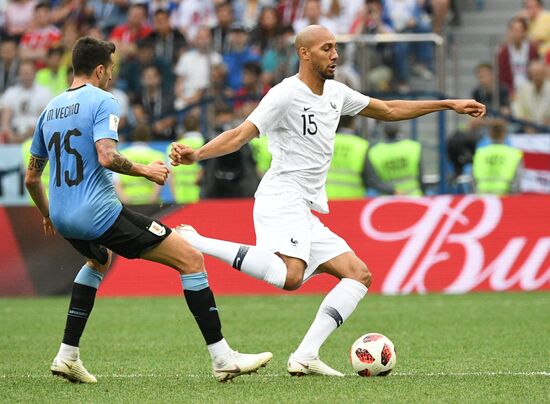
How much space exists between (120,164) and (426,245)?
8.48 meters

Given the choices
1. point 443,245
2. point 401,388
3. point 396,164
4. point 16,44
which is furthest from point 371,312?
point 16,44

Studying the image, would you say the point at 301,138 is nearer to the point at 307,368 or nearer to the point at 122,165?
the point at 122,165

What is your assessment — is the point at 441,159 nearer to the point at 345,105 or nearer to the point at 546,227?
the point at 546,227

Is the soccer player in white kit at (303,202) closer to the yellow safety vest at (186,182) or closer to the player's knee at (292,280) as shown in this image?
the player's knee at (292,280)

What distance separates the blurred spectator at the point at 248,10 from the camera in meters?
20.8

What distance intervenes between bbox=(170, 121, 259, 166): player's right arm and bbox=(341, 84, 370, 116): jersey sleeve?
0.88 meters

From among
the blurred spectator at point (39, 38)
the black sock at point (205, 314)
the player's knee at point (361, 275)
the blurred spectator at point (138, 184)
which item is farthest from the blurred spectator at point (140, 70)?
the black sock at point (205, 314)

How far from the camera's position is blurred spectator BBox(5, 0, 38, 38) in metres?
22.0

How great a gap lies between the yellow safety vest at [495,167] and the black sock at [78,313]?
949cm

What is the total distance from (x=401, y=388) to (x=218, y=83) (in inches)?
462

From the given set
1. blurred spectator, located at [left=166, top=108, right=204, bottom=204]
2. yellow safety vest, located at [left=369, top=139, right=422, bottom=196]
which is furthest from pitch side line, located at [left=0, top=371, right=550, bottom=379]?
blurred spectator, located at [left=166, top=108, right=204, bottom=204]

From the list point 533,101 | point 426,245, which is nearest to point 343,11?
point 533,101

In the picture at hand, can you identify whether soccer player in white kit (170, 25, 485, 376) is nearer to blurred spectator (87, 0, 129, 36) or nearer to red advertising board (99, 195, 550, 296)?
red advertising board (99, 195, 550, 296)

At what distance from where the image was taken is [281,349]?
10234mm
